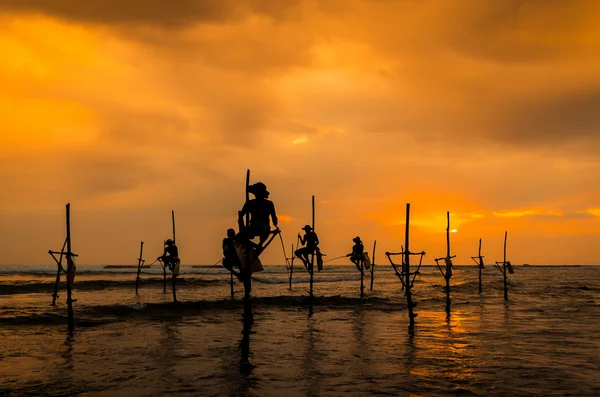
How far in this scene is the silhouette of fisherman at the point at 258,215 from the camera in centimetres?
1328

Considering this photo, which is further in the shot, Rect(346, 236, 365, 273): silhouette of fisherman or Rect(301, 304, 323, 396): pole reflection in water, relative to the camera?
Rect(346, 236, 365, 273): silhouette of fisherman

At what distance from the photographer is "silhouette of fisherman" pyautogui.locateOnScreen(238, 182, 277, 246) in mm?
13281

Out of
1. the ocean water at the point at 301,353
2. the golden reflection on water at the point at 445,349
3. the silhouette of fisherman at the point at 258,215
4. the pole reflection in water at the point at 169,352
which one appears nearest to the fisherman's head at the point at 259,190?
the silhouette of fisherman at the point at 258,215

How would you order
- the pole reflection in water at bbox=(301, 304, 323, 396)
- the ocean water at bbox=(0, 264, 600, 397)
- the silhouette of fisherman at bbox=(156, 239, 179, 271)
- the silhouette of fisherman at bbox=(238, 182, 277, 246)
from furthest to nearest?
the silhouette of fisherman at bbox=(156, 239, 179, 271) → the silhouette of fisherman at bbox=(238, 182, 277, 246) → the ocean water at bbox=(0, 264, 600, 397) → the pole reflection in water at bbox=(301, 304, 323, 396)

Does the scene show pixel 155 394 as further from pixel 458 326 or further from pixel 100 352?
pixel 458 326

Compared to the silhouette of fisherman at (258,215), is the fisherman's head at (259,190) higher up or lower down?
higher up

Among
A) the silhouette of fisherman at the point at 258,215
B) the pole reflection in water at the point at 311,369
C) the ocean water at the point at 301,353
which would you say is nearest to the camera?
the pole reflection in water at the point at 311,369

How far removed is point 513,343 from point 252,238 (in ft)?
32.4

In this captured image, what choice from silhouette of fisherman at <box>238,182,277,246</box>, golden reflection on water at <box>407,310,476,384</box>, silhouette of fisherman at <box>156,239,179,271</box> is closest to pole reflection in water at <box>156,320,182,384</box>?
Answer: silhouette of fisherman at <box>238,182,277,246</box>

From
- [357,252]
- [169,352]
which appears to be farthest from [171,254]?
[169,352]

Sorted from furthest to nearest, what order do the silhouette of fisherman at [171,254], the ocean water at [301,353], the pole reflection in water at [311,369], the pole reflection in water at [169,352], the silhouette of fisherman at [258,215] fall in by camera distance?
the silhouette of fisherman at [171,254] < the silhouette of fisherman at [258,215] < the pole reflection in water at [169,352] < the ocean water at [301,353] < the pole reflection in water at [311,369]

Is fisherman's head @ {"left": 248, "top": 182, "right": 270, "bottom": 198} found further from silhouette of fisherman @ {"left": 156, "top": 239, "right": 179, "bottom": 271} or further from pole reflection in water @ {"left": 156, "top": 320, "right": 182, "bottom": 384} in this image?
silhouette of fisherman @ {"left": 156, "top": 239, "right": 179, "bottom": 271}

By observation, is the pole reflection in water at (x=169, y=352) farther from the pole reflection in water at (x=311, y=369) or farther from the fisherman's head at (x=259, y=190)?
the fisherman's head at (x=259, y=190)

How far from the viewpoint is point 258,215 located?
44.6 ft
